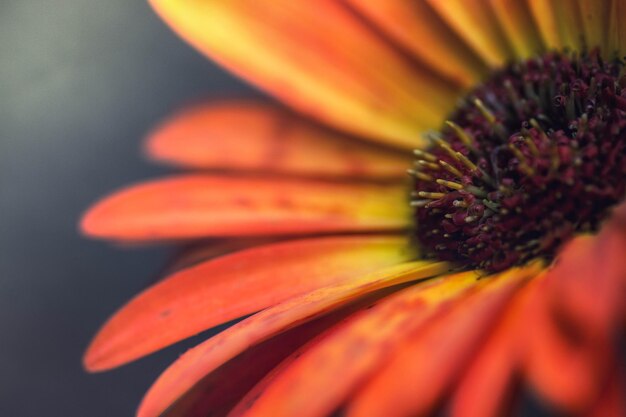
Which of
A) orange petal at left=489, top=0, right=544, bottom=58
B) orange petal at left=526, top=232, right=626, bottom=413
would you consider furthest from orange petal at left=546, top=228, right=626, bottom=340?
orange petal at left=489, top=0, right=544, bottom=58

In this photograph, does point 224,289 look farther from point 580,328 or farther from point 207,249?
point 580,328

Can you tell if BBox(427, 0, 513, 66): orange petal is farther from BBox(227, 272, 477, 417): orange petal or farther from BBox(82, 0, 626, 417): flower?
BBox(227, 272, 477, 417): orange petal

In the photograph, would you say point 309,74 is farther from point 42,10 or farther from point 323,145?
point 42,10

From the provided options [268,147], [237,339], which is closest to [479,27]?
[268,147]

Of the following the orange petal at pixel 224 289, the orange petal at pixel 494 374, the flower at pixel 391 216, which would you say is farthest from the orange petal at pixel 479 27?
the orange petal at pixel 494 374

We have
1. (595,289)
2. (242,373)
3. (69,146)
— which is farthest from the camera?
(69,146)

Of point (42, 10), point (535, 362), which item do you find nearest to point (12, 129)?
point (42, 10)
